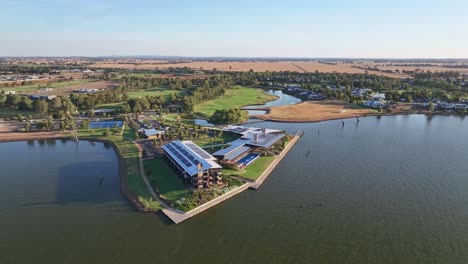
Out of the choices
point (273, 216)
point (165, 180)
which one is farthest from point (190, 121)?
point (273, 216)

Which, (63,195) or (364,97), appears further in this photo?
(364,97)

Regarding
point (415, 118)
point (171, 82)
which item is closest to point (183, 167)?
point (415, 118)

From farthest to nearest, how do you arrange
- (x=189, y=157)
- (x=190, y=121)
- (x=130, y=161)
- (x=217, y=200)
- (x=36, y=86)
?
(x=36, y=86) → (x=190, y=121) → (x=130, y=161) → (x=189, y=157) → (x=217, y=200)

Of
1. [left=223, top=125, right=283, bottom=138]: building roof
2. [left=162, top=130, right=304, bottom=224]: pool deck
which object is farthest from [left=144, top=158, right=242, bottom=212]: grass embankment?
[left=223, top=125, right=283, bottom=138]: building roof

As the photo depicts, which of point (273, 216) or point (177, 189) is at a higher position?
point (177, 189)

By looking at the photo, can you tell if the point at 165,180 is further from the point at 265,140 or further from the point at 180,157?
the point at 265,140

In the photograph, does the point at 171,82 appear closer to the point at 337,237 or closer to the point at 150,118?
the point at 150,118
